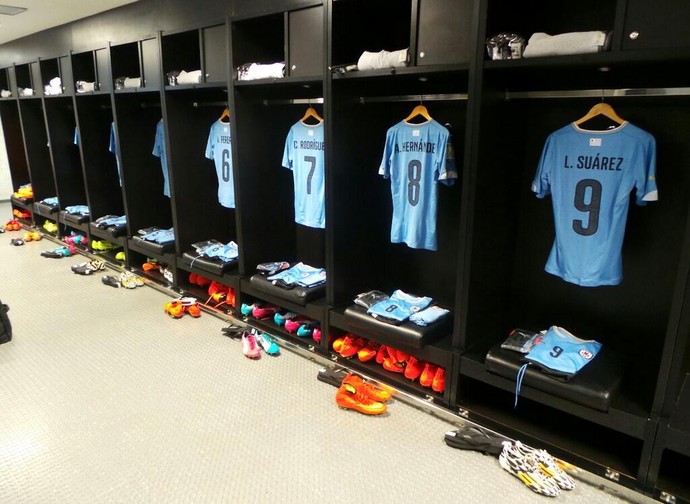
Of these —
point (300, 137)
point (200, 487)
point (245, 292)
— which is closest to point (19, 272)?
point (245, 292)

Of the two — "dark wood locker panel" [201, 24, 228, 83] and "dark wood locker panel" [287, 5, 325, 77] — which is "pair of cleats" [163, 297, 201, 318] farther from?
"dark wood locker panel" [287, 5, 325, 77]

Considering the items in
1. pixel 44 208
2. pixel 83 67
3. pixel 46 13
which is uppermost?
pixel 46 13

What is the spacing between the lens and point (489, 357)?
208cm

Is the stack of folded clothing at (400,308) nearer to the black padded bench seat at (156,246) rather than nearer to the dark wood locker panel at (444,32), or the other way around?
the dark wood locker panel at (444,32)

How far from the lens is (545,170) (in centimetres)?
215

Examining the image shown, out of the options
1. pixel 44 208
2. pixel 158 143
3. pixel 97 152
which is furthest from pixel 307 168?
pixel 44 208

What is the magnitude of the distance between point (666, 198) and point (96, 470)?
261 cm

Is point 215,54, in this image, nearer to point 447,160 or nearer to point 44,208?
point 447,160

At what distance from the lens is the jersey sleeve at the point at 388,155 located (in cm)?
259

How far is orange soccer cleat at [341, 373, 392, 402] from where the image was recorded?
2.38 metres

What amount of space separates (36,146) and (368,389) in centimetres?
557

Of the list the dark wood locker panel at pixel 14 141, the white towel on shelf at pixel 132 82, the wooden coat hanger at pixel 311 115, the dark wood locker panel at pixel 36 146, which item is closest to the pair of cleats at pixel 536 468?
the wooden coat hanger at pixel 311 115

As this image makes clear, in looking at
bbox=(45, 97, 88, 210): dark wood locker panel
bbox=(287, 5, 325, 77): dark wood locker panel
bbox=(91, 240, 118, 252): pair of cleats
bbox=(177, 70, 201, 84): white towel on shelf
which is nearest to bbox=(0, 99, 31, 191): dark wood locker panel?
bbox=(45, 97, 88, 210): dark wood locker panel

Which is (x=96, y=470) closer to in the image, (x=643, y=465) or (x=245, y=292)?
(x=245, y=292)
